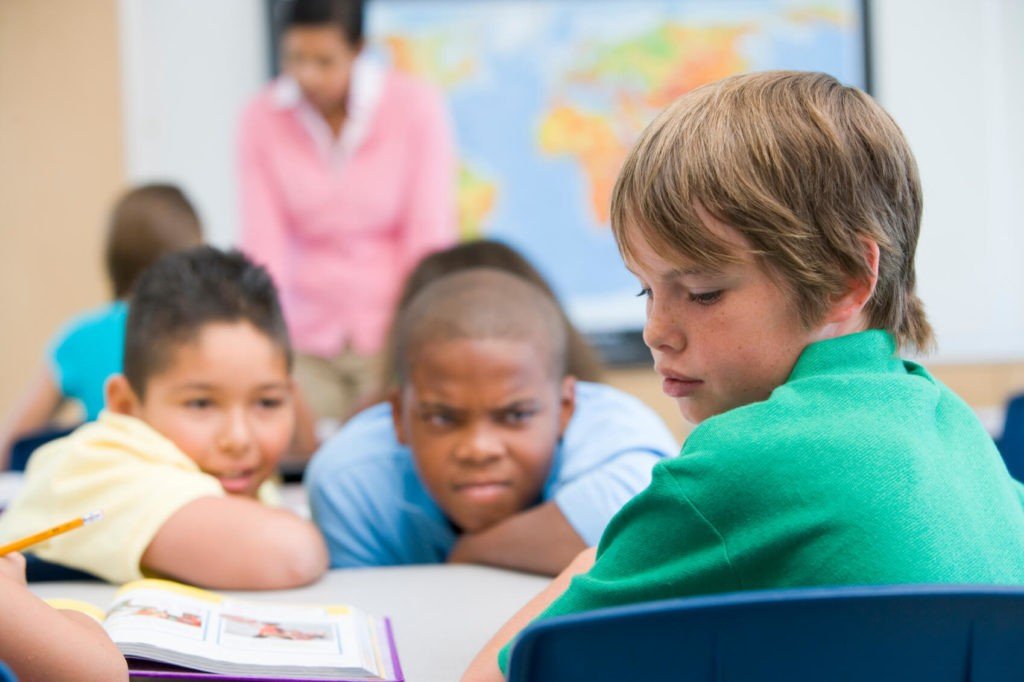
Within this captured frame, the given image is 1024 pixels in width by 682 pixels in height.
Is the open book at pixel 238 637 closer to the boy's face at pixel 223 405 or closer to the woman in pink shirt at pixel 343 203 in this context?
the boy's face at pixel 223 405

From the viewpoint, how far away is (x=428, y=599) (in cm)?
149

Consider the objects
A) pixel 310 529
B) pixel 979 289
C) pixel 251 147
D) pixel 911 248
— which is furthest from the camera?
pixel 979 289

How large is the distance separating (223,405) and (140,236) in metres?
1.29

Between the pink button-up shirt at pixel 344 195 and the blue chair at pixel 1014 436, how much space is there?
88.4 inches

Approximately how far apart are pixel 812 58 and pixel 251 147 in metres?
2.48

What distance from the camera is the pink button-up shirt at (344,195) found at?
168 inches

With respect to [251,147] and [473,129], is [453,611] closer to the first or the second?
[251,147]

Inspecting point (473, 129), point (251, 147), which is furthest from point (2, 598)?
point (473, 129)

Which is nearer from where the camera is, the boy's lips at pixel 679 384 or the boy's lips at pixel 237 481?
the boy's lips at pixel 679 384

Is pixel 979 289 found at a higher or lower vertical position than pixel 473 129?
lower

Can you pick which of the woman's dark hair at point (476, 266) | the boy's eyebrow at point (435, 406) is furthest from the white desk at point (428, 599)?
the woman's dark hair at point (476, 266)

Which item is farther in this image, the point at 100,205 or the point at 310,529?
the point at 100,205

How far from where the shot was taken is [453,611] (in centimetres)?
143

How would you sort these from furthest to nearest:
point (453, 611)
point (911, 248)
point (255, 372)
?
point (255, 372) → point (453, 611) → point (911, 248)
